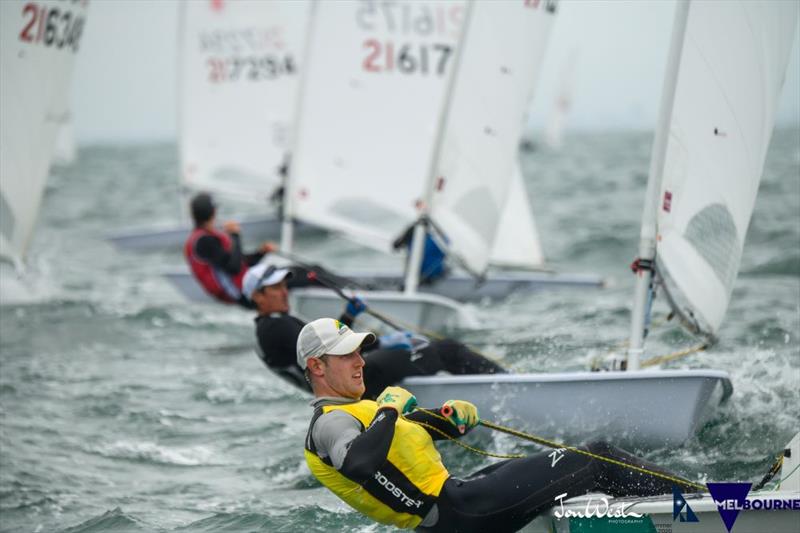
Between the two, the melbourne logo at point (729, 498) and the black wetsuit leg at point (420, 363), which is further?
the black wetsuit leg at point (420, 363)

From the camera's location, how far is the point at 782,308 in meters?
7.62

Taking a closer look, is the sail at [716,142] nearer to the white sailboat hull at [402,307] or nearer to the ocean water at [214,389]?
the ocean water at [214,389]

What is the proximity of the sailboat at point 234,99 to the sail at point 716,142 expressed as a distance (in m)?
7.47

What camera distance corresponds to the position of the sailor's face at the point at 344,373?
11.6 feet

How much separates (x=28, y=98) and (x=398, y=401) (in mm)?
3694

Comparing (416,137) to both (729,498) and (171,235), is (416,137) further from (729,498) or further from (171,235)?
(729,498)

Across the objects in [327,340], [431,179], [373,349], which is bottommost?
[373,349]

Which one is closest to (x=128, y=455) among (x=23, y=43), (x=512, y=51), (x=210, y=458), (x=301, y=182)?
(x=210, y=458)

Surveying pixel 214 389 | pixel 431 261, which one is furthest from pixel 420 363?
pixel 431 261

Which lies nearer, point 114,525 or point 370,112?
point 114,525

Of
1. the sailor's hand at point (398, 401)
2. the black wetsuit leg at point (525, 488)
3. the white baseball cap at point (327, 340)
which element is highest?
the white baseball cap at point (327, 340)

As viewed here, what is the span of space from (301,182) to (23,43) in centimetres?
347

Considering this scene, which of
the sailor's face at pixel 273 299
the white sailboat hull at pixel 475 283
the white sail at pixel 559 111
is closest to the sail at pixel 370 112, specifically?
the white sailboat hull at pixel 475 283

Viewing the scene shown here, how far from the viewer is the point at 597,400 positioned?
475cm
